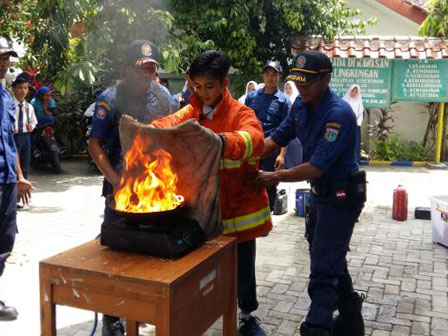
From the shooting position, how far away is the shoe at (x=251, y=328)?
3.57 metres

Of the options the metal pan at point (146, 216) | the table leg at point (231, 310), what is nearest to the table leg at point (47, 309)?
the metal pan at point (146, 216)

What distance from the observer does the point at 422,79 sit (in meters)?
11.4

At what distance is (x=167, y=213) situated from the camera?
2506 millimetres

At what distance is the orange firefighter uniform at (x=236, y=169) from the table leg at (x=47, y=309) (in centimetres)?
108

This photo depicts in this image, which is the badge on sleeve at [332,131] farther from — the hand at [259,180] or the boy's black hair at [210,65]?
the boy's black hair at [210,65]

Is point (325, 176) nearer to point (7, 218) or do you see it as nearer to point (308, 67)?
point (308, 67)

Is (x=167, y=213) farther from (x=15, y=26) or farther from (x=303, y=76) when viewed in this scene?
(x=15, y=26)

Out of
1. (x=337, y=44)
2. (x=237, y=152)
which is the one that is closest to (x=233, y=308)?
(x=237, y=152)

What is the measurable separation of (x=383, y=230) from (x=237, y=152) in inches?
178

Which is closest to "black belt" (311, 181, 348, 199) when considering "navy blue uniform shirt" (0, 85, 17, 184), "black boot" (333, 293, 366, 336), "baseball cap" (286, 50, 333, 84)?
"baseball cap" (286, 50, 333, 84)

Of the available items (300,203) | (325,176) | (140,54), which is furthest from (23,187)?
(300,203)

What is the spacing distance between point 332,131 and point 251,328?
5.02ft

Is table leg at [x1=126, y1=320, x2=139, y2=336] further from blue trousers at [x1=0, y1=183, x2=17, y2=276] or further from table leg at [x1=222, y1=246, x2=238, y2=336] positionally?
blue trousers at [x1=0, y1=183, x2=17, y2=276]

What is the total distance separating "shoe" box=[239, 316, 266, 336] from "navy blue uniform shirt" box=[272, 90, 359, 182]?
115cm
